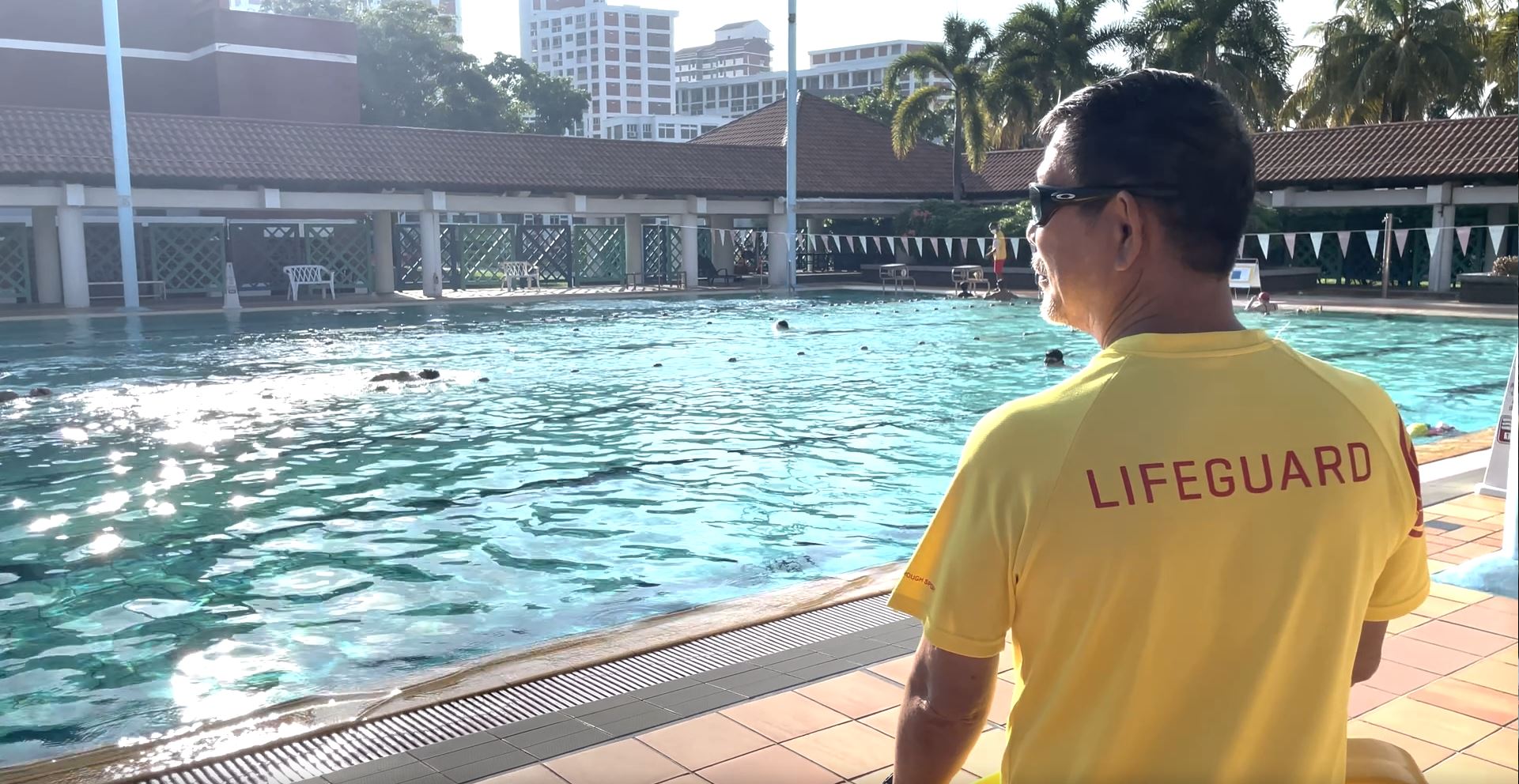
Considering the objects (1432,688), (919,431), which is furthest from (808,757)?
(919,431)

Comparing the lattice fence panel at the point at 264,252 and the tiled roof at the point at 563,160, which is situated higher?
the tiled roof at the point at 563,160

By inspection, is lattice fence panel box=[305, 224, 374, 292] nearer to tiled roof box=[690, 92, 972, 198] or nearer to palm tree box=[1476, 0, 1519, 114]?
tiled roof box=[690, 92, 972, 198]

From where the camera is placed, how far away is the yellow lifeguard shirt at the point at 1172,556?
123 centimetres

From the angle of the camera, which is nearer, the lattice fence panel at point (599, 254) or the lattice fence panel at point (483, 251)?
the lattice fence panel at point (483, 251)

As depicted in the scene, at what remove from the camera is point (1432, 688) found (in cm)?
334

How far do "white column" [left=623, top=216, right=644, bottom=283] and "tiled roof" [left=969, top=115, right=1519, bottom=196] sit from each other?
39.4 ft

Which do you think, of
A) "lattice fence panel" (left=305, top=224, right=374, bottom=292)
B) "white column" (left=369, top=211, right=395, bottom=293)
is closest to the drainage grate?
"white column" (left=369, top=211, right=395, bottom=293)

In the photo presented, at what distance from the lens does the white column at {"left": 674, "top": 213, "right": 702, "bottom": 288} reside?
32.5 m

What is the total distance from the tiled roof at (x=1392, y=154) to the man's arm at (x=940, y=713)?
22.4 m

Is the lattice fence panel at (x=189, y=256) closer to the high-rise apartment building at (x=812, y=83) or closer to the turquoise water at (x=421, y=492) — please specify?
the turquoise water at (x=421, y=492)

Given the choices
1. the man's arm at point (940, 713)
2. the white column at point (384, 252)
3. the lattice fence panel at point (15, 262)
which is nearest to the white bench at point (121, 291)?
the lattice fence panel at point (15, 262)

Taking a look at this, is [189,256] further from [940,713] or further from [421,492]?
[940,713]

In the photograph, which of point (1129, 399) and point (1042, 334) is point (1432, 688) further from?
point (1042, 334)

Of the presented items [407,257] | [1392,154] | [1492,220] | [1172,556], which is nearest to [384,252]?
[407,257]
